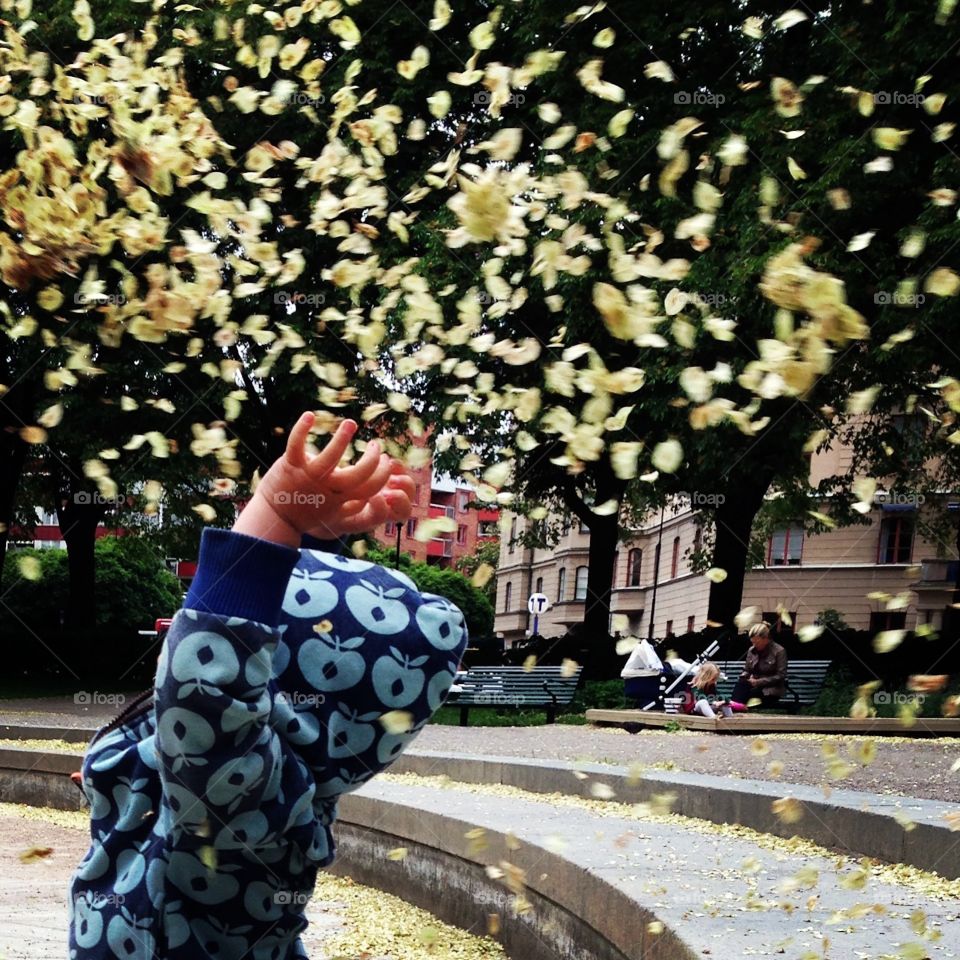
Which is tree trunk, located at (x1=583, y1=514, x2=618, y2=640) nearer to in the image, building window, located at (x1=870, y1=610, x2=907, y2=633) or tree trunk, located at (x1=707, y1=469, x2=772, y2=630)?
tree trunk, located at (x1=707, y1=469, x2=772, y2=630)

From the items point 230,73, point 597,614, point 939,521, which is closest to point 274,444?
point 230,73

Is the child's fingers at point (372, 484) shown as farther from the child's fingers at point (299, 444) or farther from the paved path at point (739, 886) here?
the paved path at point (739, 886)

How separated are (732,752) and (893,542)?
138ft

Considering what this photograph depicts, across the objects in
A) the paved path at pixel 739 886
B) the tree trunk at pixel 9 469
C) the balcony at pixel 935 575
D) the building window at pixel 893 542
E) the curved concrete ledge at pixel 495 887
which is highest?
the building window at pixel 893 542

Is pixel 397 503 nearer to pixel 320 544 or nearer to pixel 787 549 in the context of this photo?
pixel 320 544

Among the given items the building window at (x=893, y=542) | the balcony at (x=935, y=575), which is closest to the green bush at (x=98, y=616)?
the building window at (x=893, y=542)

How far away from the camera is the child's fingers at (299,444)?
139 cm

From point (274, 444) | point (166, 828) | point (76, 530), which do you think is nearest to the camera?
point (166, 828)

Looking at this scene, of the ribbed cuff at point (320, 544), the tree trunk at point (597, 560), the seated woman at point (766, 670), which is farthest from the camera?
the tree trunk at point (597, 560)

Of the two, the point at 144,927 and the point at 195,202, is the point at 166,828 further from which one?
the point at 195,202

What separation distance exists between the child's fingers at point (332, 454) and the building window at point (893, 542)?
51558 mm

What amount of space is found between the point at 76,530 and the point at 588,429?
1043 inches

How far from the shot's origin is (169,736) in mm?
1429

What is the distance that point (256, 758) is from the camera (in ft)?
4.80
